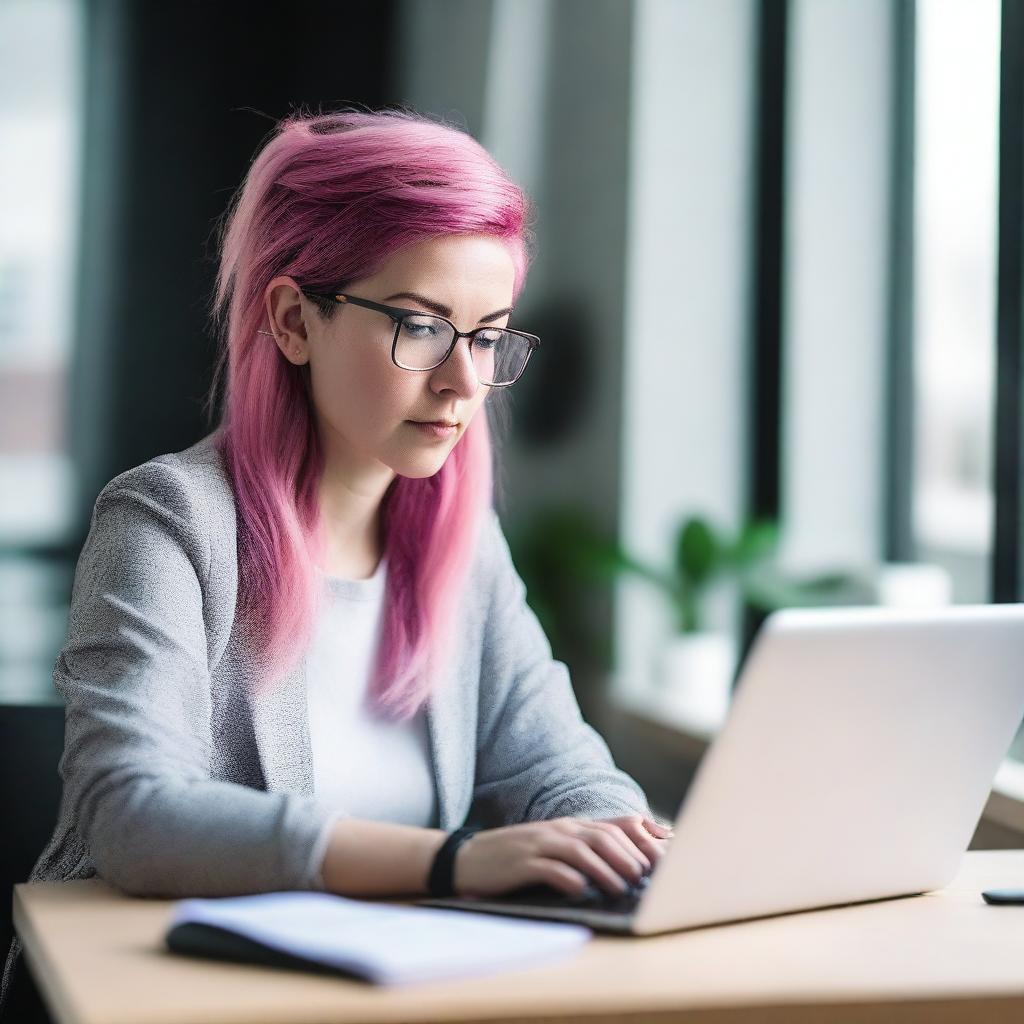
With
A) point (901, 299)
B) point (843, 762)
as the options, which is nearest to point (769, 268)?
point (901, 299)

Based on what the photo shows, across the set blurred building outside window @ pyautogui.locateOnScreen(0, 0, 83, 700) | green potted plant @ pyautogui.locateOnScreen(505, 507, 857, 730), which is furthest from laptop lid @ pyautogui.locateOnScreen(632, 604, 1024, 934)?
blurred building outside window @ pyautogui.locateOnScreen(0, 0, 83, 700)

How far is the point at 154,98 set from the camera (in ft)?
16.7

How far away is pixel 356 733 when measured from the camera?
139 centimetres

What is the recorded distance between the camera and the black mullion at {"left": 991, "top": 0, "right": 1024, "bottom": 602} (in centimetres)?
219

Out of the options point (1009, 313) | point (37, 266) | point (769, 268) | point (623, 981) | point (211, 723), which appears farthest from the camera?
point (37, 266)

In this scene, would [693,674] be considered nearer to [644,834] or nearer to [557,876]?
[644,834]

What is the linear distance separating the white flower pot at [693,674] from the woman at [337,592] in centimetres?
153

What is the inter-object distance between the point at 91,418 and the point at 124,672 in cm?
416

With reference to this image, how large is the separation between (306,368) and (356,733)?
0.39m

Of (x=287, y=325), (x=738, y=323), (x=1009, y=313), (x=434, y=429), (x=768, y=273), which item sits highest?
(x=768, y=273)

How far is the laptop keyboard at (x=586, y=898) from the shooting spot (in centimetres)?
99

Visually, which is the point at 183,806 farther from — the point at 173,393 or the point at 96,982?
the point at 173,393

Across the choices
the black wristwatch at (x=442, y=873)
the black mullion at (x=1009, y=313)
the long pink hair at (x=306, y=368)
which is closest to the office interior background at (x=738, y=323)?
the black mullion at (x=1009, y=313)

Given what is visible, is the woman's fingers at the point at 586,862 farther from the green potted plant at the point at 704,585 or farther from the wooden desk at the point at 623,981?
the green potted plant at the point at 704,585
